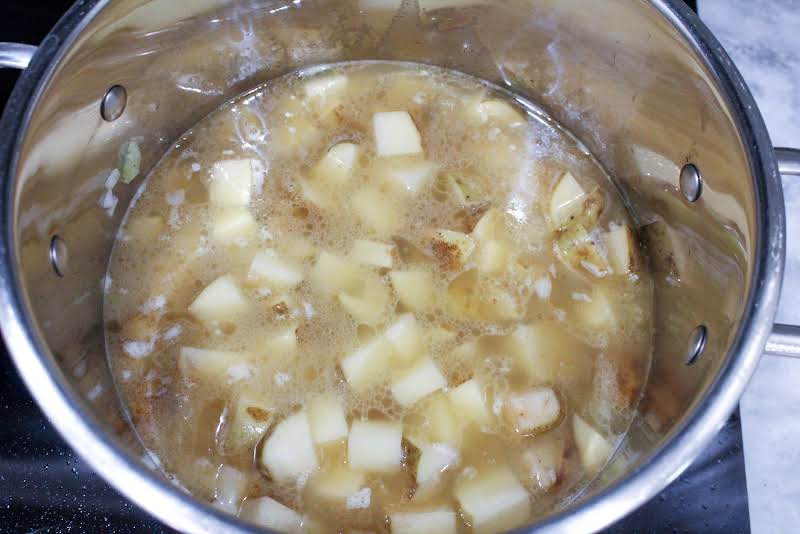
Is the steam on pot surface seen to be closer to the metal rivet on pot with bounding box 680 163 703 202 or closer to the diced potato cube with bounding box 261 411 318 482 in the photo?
the diced potato cube with bounding box 261 411 318 482

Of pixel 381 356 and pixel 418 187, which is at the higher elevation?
pixel 418 187

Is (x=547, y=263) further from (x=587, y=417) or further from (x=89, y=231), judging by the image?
(x=89, y=231)

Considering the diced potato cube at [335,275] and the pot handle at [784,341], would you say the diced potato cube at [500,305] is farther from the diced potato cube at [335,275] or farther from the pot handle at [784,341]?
the pot handle at [784,341]

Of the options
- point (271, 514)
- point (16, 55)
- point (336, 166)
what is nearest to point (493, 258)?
point (336, 166)

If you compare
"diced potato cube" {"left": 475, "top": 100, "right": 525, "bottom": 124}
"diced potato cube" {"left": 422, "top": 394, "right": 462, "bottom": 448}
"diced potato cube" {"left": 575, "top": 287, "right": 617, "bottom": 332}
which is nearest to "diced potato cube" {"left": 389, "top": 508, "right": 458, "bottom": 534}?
"diced potato cube" {"left": 422, "top": 394, "right": 462, "bottom": 448}

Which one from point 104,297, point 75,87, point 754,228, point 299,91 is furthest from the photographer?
point 299,91

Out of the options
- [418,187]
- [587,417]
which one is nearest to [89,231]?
[418,187]
